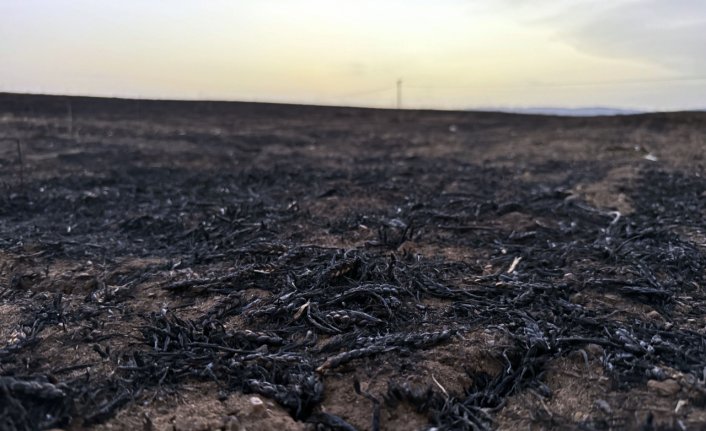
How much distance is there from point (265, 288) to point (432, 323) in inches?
49.7

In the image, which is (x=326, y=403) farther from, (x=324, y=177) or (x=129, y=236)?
(x=324, y=177)

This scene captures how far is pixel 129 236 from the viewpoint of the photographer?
5.80 m

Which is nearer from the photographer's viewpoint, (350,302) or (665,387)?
(665,387)

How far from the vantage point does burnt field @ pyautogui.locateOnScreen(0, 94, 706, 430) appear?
2.76 m

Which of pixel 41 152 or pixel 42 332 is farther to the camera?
pixel 41 152

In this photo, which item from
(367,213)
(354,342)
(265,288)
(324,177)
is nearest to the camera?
(354,342)

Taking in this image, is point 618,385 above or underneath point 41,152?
underneath

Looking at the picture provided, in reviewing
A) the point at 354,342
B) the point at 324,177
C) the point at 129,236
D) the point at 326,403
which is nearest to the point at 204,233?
the point at 129,236

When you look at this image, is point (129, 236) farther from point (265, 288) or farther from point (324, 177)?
point (324, 177)

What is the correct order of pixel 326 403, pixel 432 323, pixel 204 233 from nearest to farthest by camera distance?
pixel 326 403 < pixel 432 323 < pixel 204 233

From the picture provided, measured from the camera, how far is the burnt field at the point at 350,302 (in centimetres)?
276

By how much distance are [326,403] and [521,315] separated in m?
1.52

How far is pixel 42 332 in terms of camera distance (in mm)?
3461

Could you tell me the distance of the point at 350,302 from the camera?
12.7 feet
